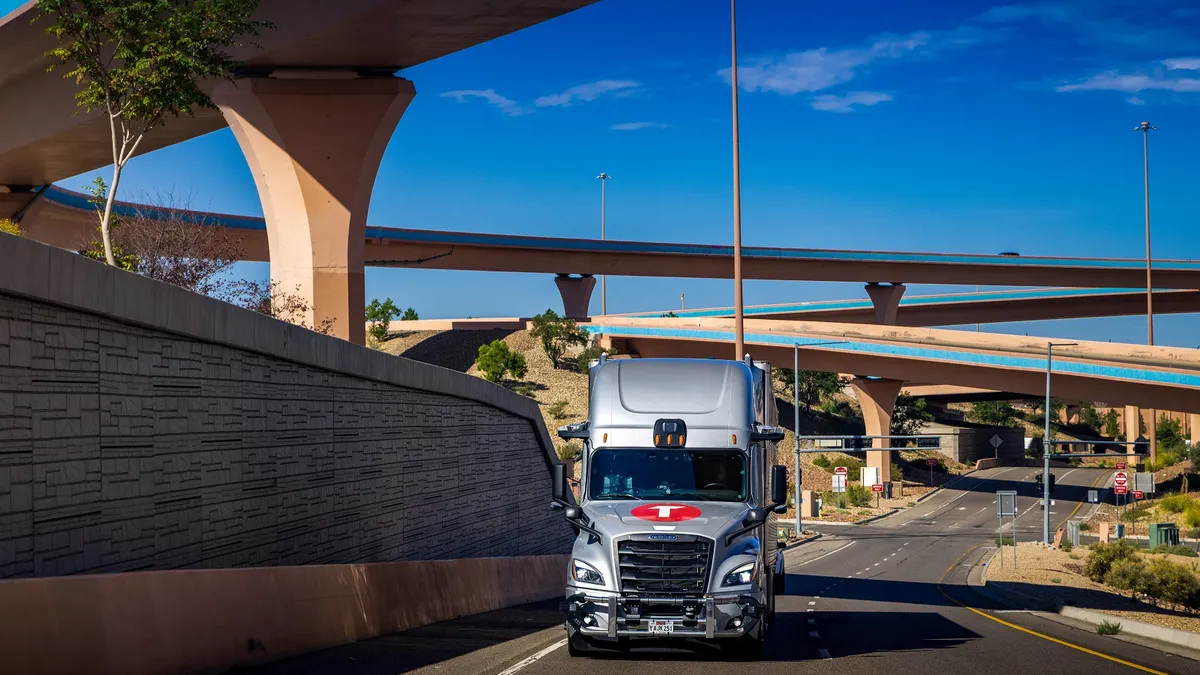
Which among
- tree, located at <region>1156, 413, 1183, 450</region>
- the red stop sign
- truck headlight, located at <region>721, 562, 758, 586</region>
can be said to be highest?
the red stop sign

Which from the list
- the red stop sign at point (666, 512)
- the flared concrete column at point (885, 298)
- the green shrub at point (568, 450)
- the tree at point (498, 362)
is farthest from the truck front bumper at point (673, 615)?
the flared concrete column at point (885, 298)

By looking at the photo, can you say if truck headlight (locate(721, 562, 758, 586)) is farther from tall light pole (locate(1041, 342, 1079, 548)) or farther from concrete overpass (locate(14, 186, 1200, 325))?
concrete overpass (locate(14, 186, 1200, 325))

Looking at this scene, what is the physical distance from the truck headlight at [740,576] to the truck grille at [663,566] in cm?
26

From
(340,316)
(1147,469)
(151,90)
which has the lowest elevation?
(1147,469)

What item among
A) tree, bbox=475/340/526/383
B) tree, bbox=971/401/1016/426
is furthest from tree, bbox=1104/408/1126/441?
tree, bbox=475/340/526/383

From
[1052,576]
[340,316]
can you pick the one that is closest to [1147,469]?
[1052,576]

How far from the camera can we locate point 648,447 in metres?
15.7

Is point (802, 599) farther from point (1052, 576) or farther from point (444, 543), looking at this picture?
point (1052, 576)

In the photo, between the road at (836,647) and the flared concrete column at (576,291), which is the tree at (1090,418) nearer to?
the flared concrete column at (576,291)

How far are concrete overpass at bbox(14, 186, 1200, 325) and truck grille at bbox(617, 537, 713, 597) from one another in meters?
62.5

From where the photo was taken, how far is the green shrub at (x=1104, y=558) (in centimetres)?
4256

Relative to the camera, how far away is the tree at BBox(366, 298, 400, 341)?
323ft

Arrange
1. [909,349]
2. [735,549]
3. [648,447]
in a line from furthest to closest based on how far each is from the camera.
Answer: [909,349], [648,447], [735,549]

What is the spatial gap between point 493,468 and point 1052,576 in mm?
21683
